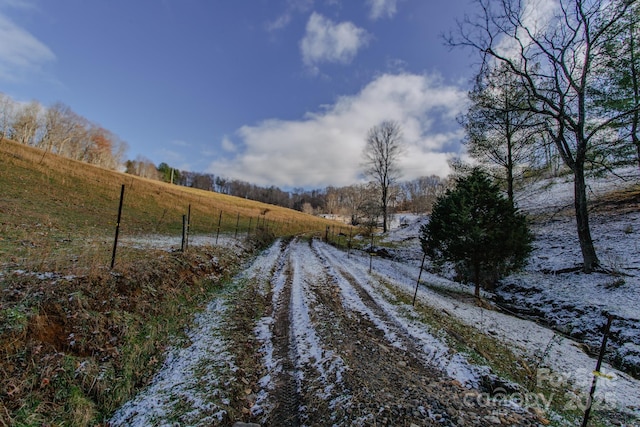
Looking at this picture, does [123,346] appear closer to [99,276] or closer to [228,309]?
[99,276]

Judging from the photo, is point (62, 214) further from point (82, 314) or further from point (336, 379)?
point (336, 379)

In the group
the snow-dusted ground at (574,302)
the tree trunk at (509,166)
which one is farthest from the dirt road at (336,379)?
the tree trunk at (509,166)

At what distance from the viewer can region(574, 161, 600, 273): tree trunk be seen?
10656 mm

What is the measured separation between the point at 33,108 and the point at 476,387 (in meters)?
83.1

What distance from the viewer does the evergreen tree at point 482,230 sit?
9.88m

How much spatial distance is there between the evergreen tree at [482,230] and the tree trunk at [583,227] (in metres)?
2.59

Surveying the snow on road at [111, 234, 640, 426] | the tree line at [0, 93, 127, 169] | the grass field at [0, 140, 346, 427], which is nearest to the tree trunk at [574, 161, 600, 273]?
the snow on road at [111, 234, 640, 426]

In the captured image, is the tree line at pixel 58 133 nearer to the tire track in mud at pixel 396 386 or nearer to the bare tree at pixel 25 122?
the bare tree at pixel 25 122

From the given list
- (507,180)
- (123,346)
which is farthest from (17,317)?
(507,180)

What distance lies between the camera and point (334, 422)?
3.21 metres

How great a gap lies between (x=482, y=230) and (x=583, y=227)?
509 centimetres

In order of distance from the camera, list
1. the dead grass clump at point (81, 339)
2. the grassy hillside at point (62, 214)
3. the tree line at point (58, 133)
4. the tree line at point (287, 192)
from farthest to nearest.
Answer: the tree line at point (287, 192) → the tree line at point (58, 133) → the grassy hillside at point (62, 214) → the dead grass clump at point (81, 339)

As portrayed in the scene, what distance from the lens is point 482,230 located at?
9.84m

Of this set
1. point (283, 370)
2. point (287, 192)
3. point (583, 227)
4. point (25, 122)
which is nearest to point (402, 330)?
point (283, 370)
